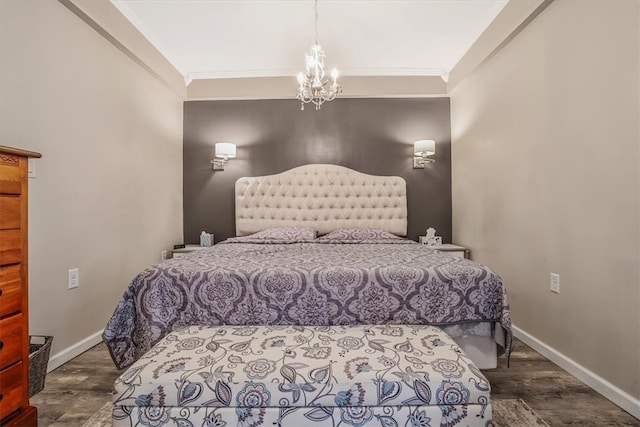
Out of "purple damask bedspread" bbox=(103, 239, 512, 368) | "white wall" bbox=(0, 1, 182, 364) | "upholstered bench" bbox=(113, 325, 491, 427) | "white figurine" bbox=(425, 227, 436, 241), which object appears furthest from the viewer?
"white figurine" bbox=(425, 227, 436, 241)

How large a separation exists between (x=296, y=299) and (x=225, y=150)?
2460mm

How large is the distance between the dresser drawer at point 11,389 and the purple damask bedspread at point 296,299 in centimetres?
37

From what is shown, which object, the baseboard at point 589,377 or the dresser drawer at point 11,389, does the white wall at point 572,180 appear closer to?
the baseboard at point 589,377

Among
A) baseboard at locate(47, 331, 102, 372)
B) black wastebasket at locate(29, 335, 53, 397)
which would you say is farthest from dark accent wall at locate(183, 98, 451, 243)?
black wastebasket at locate(29, 335, 53, 397)

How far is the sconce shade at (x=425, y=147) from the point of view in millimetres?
3496

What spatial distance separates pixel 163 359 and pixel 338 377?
71 centimetres

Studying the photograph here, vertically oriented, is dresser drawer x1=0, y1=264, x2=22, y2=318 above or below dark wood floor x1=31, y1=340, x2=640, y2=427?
above

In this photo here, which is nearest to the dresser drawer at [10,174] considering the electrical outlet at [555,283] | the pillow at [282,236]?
the pillow at [282,236]

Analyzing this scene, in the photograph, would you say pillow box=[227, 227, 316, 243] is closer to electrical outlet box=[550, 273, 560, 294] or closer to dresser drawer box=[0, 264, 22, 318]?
dresser drawer box=[0, 264, 22, 318]

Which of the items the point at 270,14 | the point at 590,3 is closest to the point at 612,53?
the point at 590,3

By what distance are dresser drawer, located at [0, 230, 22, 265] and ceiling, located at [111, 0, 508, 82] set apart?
2177mm

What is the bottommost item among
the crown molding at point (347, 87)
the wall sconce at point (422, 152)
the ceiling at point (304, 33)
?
the wall sconce at point (422, 152)

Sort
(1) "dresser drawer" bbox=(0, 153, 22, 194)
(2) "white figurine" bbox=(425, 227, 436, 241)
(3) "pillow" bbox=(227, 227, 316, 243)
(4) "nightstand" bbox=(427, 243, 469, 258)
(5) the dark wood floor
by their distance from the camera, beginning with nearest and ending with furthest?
(1) "dresser drawer" bbox=(0, 153, 22, 194) → (5) the dark wood floor → (3) "pillow" bbox=(227, 227, 316, 243) → (4) "nightstand" bbox=(427, 243, 469, 258) → (2) "white figurine" bbox=(425, 227, 436, 241)

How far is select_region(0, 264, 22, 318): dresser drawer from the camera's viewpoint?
4.12 ft
